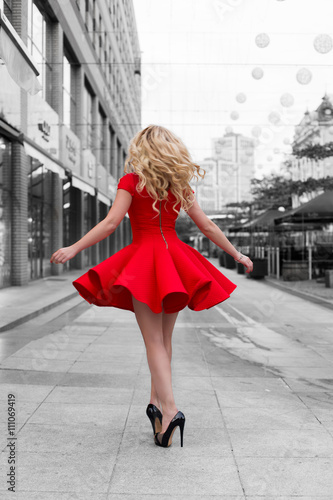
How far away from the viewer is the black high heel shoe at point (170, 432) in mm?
3186

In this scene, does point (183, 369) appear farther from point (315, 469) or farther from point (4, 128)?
point (4, 128)

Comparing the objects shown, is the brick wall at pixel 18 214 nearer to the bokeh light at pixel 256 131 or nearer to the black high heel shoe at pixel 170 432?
the bokeh light at pixel 256 131

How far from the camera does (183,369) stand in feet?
18.7

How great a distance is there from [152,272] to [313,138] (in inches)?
1940

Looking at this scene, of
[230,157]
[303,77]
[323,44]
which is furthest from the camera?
[230,157]

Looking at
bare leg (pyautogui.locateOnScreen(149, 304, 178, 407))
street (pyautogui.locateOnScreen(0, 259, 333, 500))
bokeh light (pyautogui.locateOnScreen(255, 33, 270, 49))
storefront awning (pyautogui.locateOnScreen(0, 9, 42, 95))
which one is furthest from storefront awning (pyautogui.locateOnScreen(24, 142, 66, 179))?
bare leg (pyautogui.locateOnScreen(149, 304, 178, 407))

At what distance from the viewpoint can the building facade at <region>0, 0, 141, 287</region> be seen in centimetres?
1561

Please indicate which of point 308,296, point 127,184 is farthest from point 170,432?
point 308,296

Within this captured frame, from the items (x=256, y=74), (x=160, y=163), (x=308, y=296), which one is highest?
(x=256, y=74)

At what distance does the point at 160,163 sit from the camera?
3166 mm

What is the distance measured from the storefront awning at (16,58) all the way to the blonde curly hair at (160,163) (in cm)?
605

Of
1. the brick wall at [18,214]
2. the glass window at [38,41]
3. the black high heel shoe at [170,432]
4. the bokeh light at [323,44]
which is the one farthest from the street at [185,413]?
the glass window at [38,41]

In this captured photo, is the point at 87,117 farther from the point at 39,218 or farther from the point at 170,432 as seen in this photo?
the point at 170,432

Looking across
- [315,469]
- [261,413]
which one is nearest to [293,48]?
[261,413]
